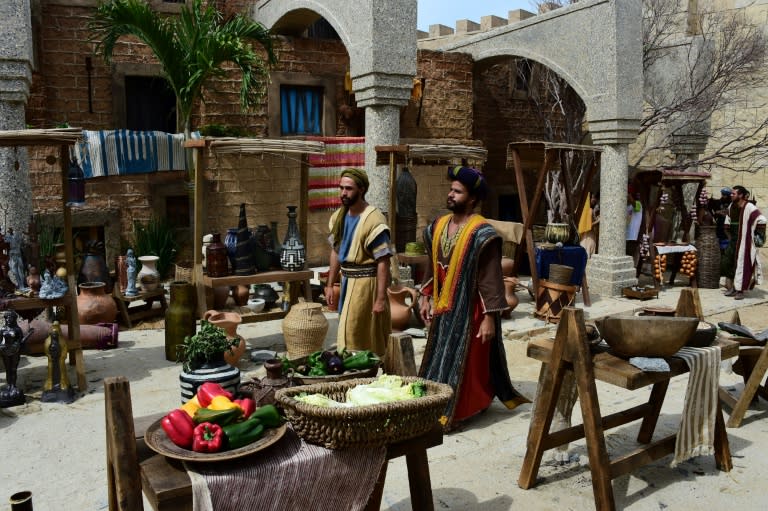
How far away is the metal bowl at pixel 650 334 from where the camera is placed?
3.55 meters

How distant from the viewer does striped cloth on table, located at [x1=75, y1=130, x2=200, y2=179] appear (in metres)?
8.85

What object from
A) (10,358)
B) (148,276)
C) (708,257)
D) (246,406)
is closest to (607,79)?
(708,257)

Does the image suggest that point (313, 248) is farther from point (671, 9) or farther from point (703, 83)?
point (671, 9)

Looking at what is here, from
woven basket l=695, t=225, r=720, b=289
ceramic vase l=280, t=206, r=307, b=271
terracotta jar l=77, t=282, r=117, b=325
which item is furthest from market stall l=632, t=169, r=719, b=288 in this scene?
terracotta jar l=77, t=282, r=117, b=325

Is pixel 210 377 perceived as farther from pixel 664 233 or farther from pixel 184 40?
pixel 664 233

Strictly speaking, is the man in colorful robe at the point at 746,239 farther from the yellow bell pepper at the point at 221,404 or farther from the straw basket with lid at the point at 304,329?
the yellow bell pepper at the point at 221,404

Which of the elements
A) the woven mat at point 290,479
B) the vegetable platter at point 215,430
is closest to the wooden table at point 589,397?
the woven mat at point 290,479

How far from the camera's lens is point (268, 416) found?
2545 mm

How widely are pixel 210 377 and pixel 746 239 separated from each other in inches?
352

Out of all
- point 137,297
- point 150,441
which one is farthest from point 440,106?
point 150,441

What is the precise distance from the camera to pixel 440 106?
41.3 feet

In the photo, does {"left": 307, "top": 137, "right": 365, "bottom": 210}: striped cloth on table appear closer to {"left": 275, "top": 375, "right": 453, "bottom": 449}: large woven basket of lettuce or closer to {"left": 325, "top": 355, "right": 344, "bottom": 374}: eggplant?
{"left": 325, "top": 355, "right": 344, "bottom": 374}: eggplant

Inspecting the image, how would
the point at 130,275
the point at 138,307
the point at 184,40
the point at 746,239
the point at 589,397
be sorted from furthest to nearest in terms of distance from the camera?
the point at 746,239 < the point at 184,40 < the point at 138,307 < the point at 130,275 < the point at 589,397

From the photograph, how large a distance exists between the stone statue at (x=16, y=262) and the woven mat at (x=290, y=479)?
13.7ft
